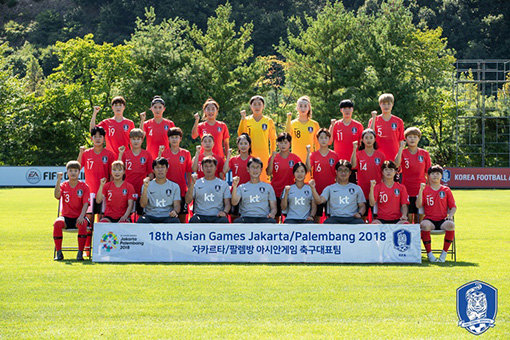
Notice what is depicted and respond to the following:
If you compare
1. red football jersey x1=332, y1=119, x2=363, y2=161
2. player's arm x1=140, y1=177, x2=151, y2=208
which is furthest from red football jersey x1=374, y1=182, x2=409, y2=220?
player's arm x1=140, y1=177, x2=151, y2=208

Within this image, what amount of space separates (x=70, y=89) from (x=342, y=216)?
40.8 metres

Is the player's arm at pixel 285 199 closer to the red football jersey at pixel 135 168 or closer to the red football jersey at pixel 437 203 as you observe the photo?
the red football jersey at pixel 437 203

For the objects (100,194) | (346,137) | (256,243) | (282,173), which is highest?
(346,137)

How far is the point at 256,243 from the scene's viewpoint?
1041 cm

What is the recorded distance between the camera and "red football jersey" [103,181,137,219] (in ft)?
36.5

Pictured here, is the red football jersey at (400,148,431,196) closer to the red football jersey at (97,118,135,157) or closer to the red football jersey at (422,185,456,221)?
the red football jersey at (422,185,456,221)


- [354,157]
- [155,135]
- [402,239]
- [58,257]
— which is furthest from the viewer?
[155,135]

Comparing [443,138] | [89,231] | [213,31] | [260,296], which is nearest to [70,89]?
[213,31]

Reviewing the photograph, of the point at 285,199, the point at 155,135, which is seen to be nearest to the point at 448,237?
the point at 285,199

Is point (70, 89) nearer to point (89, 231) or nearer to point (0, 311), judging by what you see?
point (89, 231)

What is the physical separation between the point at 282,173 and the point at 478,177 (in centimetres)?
2796

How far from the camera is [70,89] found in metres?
48.8

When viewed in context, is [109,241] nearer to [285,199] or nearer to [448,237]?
[285,199]

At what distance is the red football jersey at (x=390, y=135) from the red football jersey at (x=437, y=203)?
44.2 inches
